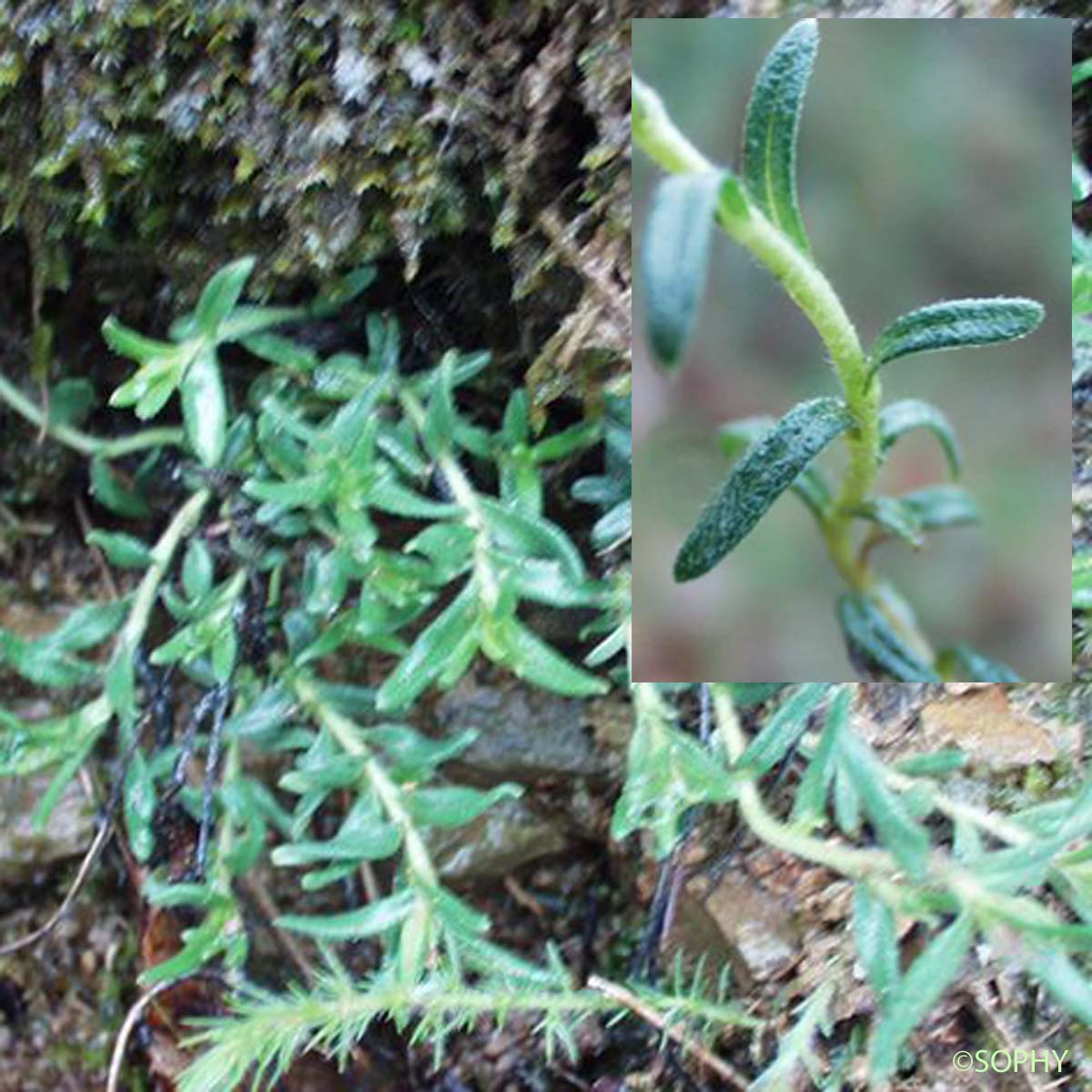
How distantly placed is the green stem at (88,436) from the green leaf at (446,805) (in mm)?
498

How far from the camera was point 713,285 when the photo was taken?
4.27ft

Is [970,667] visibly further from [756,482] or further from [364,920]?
[364,920]

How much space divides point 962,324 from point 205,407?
2.42 ft

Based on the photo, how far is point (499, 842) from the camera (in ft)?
4.64

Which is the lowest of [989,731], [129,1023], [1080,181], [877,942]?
[129,1023]

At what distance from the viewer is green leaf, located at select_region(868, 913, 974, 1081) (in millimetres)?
939

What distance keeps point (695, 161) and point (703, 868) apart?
71 cm

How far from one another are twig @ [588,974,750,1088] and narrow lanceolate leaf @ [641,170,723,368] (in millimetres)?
635

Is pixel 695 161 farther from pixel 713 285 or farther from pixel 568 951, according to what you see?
pixel 568 951

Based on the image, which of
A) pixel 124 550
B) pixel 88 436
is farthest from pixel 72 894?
pixel 88 436

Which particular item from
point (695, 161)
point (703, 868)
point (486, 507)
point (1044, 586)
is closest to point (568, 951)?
point (703, 868)

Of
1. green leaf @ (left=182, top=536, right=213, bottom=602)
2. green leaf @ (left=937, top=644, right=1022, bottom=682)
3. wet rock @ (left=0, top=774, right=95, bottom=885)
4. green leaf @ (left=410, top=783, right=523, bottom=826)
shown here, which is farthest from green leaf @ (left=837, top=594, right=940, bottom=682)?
wet rock @ (left=0, top=774, right=95, bottom=885)

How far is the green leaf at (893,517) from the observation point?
4.26 feet

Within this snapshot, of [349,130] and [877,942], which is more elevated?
[349,130]
